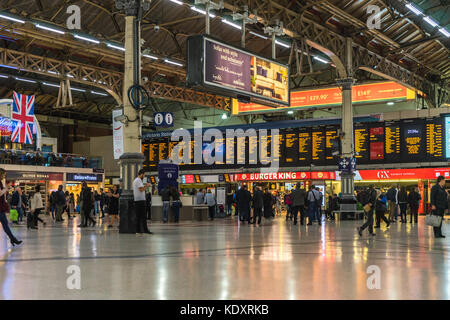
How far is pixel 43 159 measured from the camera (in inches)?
1324

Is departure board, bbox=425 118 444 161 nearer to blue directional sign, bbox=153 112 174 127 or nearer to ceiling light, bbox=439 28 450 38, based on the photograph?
ceiling light, bbox=439 28 450 38

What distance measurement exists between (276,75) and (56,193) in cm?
1116

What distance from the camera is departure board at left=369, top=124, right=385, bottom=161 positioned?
29.0 metres

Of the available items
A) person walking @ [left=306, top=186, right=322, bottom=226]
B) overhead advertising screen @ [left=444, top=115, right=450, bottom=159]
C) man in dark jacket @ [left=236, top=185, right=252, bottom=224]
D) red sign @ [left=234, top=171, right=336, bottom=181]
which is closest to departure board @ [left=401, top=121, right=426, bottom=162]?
overhead advertising screen @ [left=444, top=115, right=450, bottom=159]

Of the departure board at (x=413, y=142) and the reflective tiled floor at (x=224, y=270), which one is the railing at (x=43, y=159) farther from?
the reflective tiled floor at (x=224, y=270)

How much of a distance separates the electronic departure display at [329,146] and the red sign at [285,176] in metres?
0.57

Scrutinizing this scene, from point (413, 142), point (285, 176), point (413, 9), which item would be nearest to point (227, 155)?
point (285, 176)

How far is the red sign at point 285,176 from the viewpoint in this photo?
1188 inches

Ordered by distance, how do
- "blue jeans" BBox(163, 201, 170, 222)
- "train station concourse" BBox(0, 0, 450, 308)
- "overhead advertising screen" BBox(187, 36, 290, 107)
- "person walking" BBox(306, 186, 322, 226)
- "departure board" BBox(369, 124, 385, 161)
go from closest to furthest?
"train station concourse" BBox(0, 0, 450, 308)
"overhead advertising screen" BBox(187, 36, 290, 107)
"person walking" BBox(306, 186, 322, 226)
"blue jeans" BBox(163, 201, 170, 222)
"departure board" BBox(369, 124, 385, 161)

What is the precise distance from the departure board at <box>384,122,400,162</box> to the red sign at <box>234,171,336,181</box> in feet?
10.5

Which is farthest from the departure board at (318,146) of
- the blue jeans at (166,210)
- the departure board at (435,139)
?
the blue jeans at (166,210)
